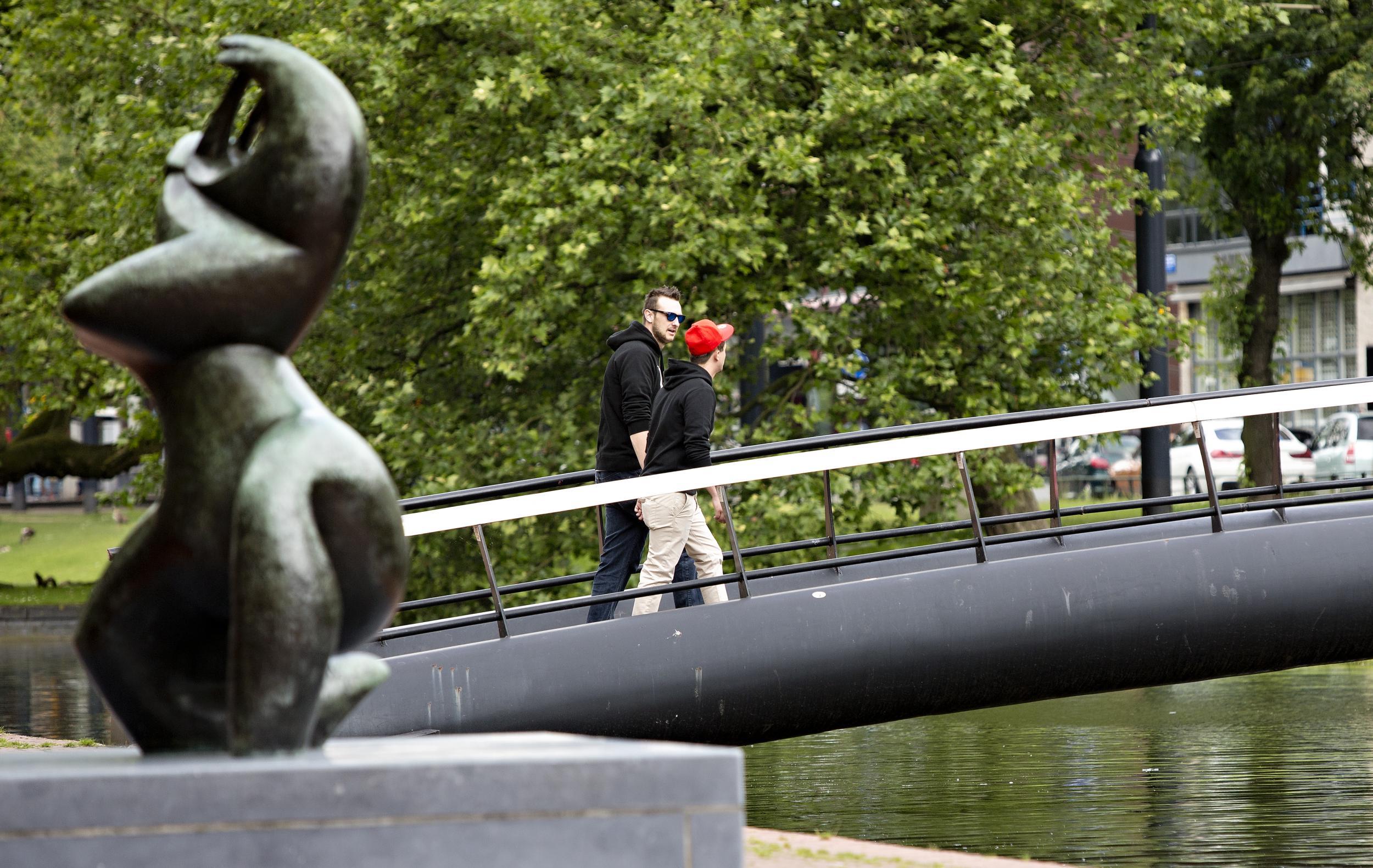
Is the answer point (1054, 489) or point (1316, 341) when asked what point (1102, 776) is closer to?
point (1054, 489)

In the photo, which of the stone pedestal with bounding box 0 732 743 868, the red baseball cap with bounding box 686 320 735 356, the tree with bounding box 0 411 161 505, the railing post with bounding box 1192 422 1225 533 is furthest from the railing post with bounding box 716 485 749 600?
the tree with bounding box 0 411 161 505

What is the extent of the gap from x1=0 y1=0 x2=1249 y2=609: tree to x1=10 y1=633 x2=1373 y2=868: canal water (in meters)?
2.61

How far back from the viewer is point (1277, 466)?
876cm

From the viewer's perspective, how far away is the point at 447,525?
24.3 feet

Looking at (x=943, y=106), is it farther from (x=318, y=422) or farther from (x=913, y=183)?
(x=318, y=422)

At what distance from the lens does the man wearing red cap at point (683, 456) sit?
7977mm

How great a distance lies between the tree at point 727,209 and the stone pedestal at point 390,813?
9.57 meters

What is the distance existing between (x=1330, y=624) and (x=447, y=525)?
4.41m

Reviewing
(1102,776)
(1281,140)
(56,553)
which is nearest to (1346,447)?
(1281,140)

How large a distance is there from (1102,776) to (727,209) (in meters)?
6.32

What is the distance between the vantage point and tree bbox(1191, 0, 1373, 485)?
23.2m

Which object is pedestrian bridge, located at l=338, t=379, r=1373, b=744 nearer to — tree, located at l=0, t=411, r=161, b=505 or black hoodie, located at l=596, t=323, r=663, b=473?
black hoodie, located at l=596, t=323, r=663, b=473

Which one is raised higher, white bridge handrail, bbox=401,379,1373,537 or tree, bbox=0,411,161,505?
white bridge handrail, bbox=401,379,1373,537

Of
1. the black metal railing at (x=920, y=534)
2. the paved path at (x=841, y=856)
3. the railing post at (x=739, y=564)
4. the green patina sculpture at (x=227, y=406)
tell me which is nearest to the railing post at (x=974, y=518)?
the black metal railing at (x=920, y=534)
